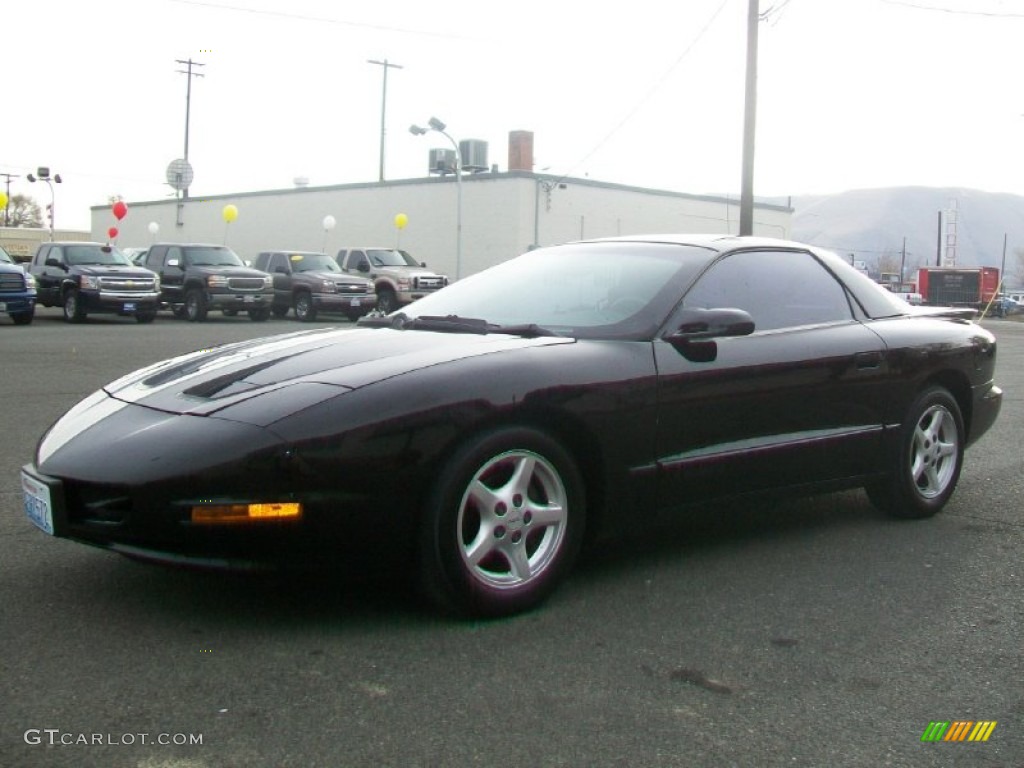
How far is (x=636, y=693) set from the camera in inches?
122

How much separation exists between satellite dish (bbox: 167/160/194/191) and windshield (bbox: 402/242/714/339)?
41.6 m

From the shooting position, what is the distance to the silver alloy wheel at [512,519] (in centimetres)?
362

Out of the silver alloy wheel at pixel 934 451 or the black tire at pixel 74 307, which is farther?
the black tire at pixel 74 307

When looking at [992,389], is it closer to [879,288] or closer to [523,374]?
[879,288]

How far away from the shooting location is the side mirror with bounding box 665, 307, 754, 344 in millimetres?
4207

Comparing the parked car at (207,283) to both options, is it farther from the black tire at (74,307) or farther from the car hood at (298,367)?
the car hood at (298,367)

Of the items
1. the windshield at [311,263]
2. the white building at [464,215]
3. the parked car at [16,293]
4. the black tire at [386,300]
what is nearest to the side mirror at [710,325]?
the parked car at [16,293]

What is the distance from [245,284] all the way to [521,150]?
21.4 meters

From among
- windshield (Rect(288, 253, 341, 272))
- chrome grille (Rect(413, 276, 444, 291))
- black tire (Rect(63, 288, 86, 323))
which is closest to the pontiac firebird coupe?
black tire (Rect(63, 288, 86, 323))

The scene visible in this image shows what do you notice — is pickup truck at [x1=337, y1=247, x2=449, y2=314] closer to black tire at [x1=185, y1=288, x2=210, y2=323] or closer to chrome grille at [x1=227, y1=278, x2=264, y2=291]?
chrome grille at [x1=227, y1=278, x2=264, y2=291]

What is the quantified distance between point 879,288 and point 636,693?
10.5 feet

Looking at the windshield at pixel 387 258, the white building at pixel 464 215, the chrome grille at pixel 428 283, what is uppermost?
the white building at pixel 464 215

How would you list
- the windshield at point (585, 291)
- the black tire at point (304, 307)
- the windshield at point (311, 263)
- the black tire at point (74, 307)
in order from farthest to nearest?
the windshield at point (311, 263) < the black tire at point (304, 307) < the black tire at point (74, 307) < the windshield at point (585, 291)

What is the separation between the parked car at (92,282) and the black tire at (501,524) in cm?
1992
